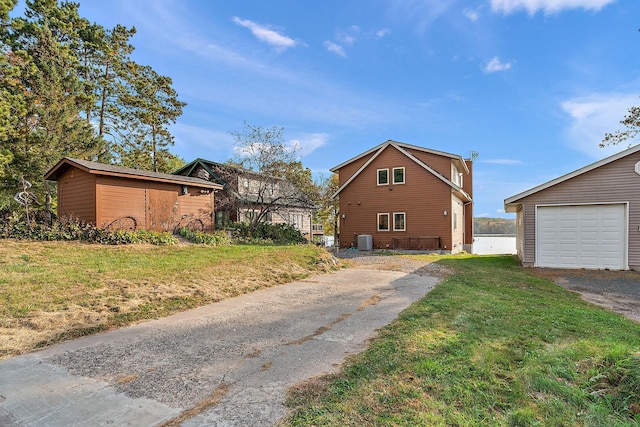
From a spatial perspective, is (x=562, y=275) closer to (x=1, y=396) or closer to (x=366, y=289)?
(x=366, y=289)

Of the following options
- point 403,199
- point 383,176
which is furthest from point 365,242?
point 383,176

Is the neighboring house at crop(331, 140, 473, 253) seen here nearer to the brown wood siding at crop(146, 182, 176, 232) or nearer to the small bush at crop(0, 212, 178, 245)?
the brown wood siding at crop(146, 182, 176, 232)

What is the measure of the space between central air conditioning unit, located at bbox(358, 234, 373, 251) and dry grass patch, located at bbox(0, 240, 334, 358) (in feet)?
25.8

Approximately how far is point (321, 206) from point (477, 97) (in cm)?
1629

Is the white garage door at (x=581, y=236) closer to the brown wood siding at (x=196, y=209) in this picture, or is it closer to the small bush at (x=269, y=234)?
the small bush at (x=269, y=234)

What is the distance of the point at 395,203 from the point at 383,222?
4.17 feet

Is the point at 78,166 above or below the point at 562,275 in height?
above

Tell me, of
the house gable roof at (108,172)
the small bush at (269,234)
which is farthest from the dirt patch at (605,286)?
the house gable roof at (108,172)

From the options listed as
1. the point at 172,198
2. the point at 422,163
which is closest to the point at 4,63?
the point at 172,198

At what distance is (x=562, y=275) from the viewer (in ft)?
33.5

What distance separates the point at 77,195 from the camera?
13.4 m

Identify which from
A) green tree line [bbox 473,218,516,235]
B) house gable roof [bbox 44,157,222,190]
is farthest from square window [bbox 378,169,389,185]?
green tree line [bbox 473,218,516,235]

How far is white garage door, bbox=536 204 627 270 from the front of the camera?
1088cm

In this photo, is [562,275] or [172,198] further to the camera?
[172,198]
